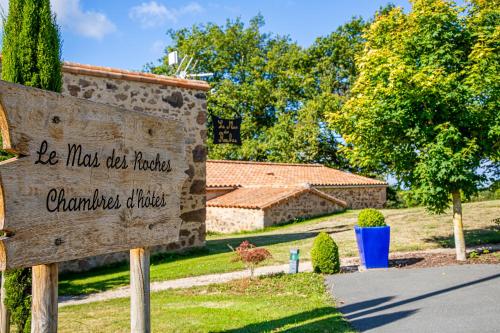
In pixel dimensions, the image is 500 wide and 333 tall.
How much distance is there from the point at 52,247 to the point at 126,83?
9.25 metres

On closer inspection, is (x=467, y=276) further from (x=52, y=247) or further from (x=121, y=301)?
(x=52, y=247)

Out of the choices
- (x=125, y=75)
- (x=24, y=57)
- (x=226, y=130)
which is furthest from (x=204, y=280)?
(x=226, y=130)

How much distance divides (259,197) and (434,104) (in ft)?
47.5

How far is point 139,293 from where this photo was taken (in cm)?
477

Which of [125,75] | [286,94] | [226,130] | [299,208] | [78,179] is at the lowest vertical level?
[299,208]

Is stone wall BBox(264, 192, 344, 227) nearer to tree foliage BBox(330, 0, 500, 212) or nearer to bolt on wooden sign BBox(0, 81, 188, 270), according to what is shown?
tree foliage BBox(330, 0, 500, 212)

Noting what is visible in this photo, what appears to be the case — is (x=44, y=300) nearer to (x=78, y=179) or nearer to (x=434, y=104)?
(x=78, y=179)

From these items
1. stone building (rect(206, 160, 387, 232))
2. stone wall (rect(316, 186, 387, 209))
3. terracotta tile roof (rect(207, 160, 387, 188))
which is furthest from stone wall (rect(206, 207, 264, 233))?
stone wall (rect(316, 186, 387, 209))

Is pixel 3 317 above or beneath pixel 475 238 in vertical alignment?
beneath

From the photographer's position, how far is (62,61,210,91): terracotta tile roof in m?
11.2

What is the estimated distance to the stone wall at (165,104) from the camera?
11.4 metres

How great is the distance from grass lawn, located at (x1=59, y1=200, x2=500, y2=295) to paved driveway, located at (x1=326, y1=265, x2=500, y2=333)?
3.34 meters

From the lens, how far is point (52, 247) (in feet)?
11.4

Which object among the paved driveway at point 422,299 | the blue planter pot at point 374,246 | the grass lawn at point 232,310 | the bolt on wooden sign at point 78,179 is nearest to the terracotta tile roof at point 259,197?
the blue planter pot at point 374,246
